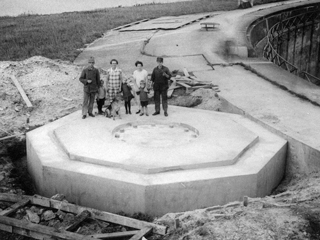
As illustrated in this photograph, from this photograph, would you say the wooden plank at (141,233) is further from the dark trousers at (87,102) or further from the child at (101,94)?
the child at (101,94)

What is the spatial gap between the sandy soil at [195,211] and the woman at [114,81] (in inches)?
102

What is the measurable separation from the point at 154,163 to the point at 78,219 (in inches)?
73.9

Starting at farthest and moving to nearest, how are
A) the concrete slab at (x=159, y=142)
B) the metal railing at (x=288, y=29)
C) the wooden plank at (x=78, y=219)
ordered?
the metal railing at (x=288, y=29), the concrete slab at (x=159, y=142), the wooden plank at (x=78, y=219)

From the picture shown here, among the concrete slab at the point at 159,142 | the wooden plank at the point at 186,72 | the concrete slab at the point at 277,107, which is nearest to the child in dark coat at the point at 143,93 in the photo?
the concrete slab at the point at 159,142

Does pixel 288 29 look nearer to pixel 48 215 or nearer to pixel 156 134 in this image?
pixel 156 134

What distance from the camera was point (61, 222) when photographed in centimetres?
779

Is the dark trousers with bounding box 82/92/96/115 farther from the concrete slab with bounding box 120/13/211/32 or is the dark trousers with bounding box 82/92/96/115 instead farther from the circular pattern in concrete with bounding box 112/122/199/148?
the concrete slab with bounding box 120/13/211/32

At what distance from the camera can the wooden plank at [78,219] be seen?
7.33m

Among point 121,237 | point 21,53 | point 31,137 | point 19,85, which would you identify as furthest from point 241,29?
point 121,237

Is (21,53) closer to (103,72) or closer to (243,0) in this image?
(103,72)

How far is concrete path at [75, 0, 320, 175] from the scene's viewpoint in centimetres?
1052

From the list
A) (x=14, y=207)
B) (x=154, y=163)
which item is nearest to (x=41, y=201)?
(x=14, y=207)

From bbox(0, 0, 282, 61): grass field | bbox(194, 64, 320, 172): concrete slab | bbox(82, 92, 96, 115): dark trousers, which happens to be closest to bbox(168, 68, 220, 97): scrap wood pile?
bbox(194, 64, 320, 172): concrete slab

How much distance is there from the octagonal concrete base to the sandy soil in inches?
22.4
